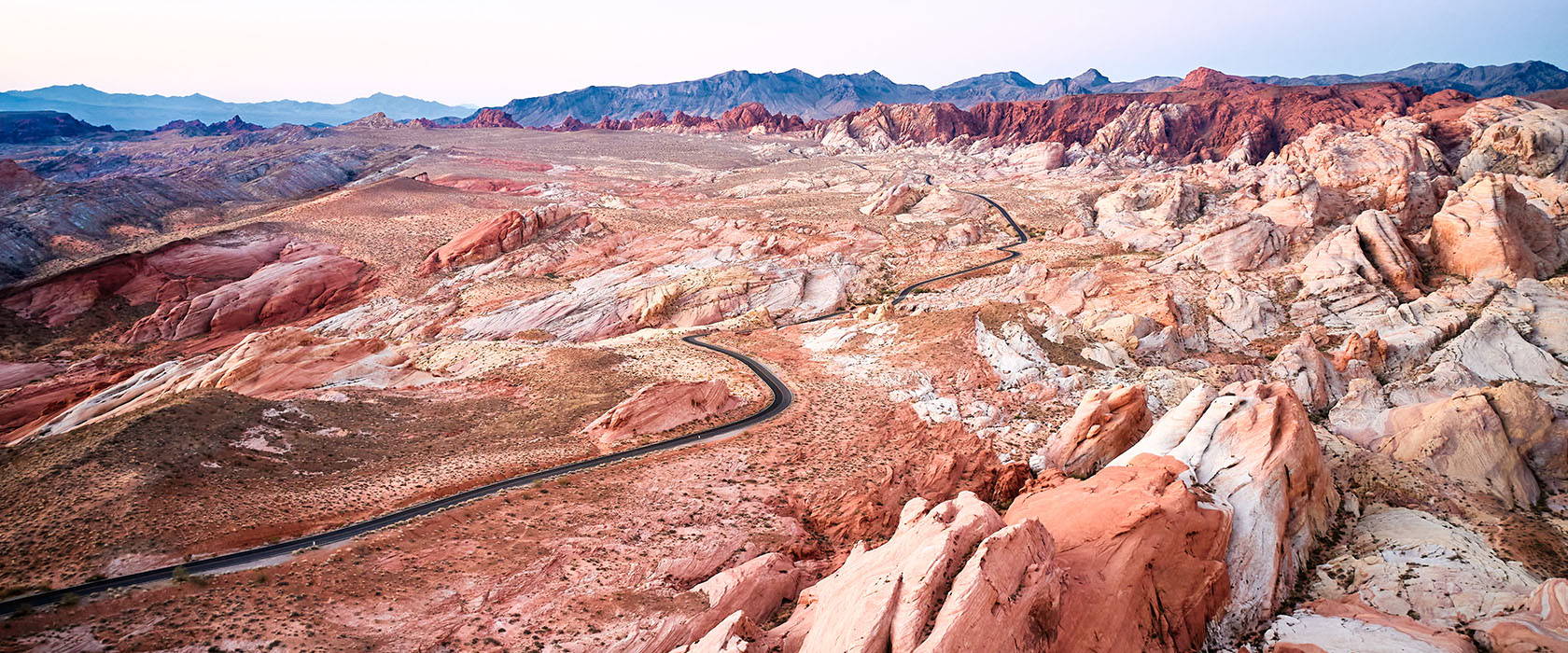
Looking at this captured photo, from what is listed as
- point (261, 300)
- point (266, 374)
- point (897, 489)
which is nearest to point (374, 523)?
point (897, 489)

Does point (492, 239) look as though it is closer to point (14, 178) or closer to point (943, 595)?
point (943, 595)

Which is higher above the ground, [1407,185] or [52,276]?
[1407,185]

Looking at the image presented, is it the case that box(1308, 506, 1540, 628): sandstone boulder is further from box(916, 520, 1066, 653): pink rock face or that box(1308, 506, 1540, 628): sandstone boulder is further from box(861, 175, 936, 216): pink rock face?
box(861, 175, 936, 216): pink rock face

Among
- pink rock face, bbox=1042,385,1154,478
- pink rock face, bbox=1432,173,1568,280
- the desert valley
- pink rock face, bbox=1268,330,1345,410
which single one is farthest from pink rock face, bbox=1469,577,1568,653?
pink rock face, bbox=1432,173,1568,280

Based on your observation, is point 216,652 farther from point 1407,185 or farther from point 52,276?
point 1407,185

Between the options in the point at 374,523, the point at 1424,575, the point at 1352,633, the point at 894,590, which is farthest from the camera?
the point at 374,523

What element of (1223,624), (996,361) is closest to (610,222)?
(996,361)
